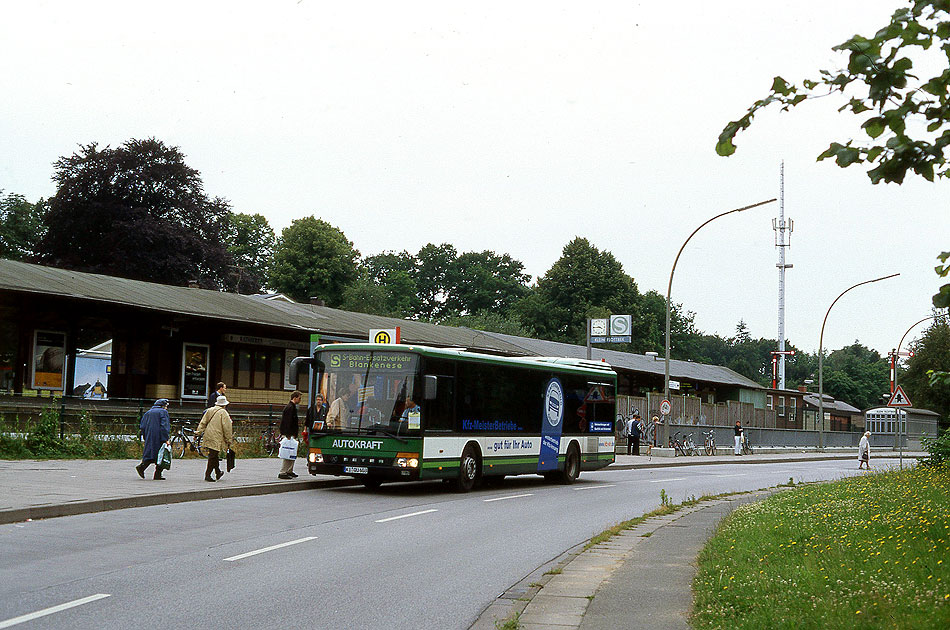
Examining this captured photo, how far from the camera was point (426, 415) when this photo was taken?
1970cm

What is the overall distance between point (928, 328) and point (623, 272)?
26.0 meters

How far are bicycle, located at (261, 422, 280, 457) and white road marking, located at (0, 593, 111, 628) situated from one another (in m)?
19.9

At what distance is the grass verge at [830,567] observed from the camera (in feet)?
22.4

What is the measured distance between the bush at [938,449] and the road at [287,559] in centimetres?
1000

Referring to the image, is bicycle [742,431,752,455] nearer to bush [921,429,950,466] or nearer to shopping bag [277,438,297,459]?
bush [921,429,950,466]

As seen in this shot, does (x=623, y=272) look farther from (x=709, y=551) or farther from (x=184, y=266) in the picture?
(x=709, y=551)

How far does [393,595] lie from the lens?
907cm

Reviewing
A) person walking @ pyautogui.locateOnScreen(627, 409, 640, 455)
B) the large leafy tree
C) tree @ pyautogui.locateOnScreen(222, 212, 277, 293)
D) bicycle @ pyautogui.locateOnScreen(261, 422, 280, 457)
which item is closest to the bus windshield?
bicycle @ pyautogui.locateOnScreen(261, 422, 280, 457)

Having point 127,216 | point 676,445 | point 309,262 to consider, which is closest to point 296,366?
point 676,445

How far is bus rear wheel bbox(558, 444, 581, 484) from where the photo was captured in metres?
25.1

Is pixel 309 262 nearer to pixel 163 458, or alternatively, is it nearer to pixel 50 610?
pixel 163 458

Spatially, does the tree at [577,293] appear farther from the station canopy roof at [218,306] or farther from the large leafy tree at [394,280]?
the station canopy roof at [218,306]

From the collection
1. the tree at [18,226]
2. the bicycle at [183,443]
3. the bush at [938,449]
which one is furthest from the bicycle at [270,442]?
the tree at [18,226]

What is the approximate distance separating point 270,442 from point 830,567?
21414mm
